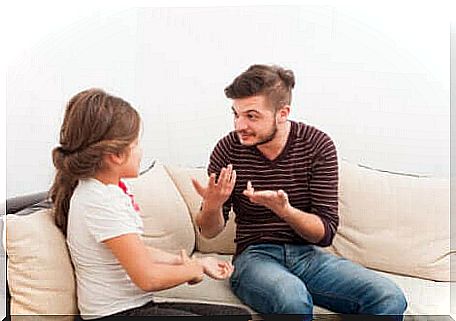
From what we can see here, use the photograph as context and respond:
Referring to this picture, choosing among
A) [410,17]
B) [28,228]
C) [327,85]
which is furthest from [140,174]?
[410,17]

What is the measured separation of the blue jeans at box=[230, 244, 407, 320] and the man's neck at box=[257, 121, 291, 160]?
199mm

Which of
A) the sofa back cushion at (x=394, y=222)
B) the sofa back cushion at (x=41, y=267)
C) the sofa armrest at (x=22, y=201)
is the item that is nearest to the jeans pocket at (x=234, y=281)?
the sofa back cushion at (x=394, y=222)

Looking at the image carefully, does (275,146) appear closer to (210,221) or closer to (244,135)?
(244,135)

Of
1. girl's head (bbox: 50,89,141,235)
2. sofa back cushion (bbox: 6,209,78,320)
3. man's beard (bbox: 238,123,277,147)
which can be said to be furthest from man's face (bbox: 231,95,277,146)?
sofa back cushion (bbox: 6,209,78,320)

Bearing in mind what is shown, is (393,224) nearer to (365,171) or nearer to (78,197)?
(365,171)

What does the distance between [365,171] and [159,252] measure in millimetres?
499

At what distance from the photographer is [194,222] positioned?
1.92m

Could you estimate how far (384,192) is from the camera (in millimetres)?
1969

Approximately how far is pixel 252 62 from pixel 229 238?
39 cm

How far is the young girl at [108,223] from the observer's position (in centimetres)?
178

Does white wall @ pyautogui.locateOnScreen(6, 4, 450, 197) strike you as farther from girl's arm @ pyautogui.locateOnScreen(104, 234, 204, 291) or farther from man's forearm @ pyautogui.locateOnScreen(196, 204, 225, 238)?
girl's arm @ pyautogui.locateOnScreen(104, 234, 204, 291)

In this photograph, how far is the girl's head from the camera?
5.91 feet

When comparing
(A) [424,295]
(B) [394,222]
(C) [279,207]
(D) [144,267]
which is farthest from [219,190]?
(A) [424,295]

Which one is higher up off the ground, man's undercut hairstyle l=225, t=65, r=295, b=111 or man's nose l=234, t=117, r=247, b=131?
man's undercut hairstyle l=225, t=65, r=295, b=111
